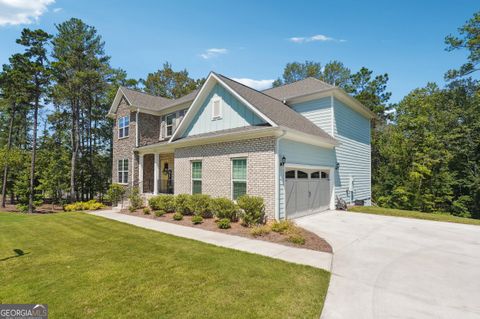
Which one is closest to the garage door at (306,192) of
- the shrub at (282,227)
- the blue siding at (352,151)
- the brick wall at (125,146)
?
the blue siding at (352,151)

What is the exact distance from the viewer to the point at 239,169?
421 inches

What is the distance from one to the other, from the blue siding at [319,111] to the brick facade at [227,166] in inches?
213

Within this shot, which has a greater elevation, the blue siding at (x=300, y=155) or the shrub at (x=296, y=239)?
the blue siding at (x=300, y=155)

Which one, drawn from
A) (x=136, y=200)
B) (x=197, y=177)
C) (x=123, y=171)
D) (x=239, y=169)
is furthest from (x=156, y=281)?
(x=123, y=171)

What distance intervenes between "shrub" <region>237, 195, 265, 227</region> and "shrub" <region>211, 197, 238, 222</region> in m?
0.70

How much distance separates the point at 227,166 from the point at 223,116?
9.08 feet

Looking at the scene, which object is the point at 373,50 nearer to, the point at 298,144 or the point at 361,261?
the point at 298,144

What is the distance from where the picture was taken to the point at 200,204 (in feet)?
35.8

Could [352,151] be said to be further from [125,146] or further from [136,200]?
[125,146]

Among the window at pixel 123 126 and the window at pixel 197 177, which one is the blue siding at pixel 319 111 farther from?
the window at pixel 123 126

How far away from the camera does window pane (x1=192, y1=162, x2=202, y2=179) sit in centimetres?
1257

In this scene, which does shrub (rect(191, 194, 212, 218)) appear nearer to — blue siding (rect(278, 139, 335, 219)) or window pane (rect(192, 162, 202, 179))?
window pane (rect(192, 162, 202, 179))

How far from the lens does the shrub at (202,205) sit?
10836 mm

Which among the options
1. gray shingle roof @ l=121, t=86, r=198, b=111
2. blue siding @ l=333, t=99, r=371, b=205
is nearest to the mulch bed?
blue siding @ l=333, t=99, r=371, b=205
